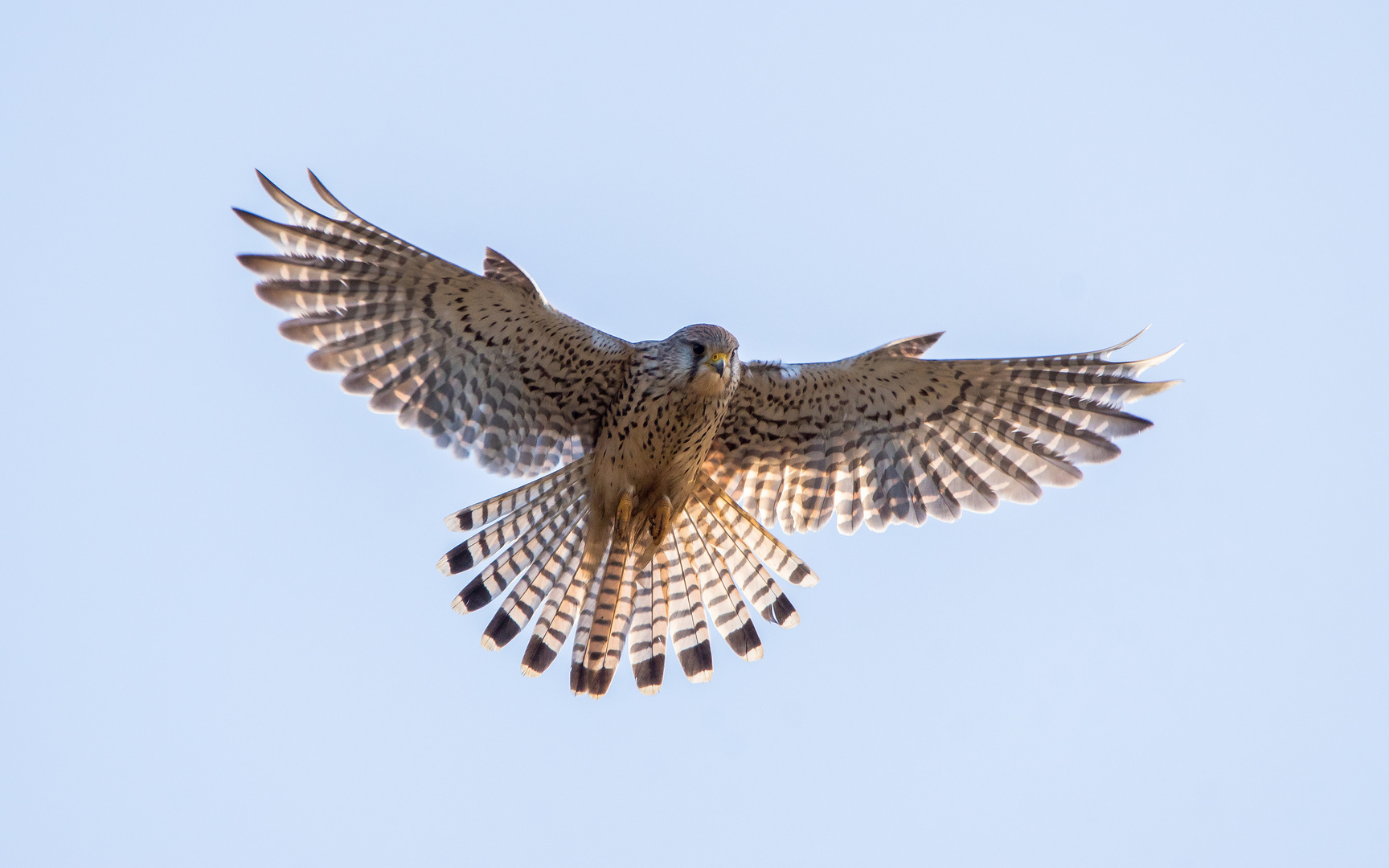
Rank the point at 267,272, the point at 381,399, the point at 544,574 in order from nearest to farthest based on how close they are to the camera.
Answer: the point at 267,272 → the point at 381,399 → the point at 544,574

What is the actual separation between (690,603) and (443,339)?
221 cm

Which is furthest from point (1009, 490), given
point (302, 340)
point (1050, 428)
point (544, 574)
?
point (302, 340)

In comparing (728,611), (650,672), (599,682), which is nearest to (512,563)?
(599,682)

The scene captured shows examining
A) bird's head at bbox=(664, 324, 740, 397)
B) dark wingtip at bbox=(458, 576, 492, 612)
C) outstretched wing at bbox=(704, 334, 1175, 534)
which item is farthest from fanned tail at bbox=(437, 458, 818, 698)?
bird's head at bbox=(664, 324, 740, 397)

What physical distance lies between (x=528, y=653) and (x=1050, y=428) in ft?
11.3

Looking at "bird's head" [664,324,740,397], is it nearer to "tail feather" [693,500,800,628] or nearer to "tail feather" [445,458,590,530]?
"tail feather" [445,458,590,530]

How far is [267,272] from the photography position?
6602 millimetres

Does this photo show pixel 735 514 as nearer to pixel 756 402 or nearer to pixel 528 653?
pixel 756 402

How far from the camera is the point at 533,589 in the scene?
24.9 feet

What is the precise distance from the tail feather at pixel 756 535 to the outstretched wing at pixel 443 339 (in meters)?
0.86

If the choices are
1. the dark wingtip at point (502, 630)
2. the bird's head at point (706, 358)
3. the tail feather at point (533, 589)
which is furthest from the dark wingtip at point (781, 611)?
the dark wingtip at point (502, 630)

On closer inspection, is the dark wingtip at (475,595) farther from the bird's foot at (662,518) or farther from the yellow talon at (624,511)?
the bird's foot at (662,518)

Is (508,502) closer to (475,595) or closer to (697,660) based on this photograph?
(475,595)

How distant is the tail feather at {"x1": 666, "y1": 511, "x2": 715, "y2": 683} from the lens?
7.73 metres
